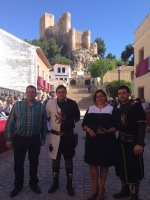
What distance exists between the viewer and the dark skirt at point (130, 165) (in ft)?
12.3

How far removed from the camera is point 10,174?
5.15 metres

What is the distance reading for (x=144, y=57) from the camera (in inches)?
622

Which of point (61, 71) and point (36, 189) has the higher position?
point (61, 71)

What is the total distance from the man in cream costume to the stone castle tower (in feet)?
286

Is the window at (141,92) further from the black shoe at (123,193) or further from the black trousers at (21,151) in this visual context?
the black trousers at (21,151)

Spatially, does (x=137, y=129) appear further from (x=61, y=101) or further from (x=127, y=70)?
(x=127, y=70)

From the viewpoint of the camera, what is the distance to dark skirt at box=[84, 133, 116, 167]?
3742 millimetres

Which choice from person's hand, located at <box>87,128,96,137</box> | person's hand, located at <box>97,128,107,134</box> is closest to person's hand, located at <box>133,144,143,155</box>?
person's hand, located at <box>97,128,107,134</box>

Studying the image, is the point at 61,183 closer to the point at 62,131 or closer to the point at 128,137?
the point at 62,131

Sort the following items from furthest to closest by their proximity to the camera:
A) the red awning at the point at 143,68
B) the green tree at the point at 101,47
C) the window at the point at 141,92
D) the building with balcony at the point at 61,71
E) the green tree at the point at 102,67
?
the green tree at the point at 101,47, the building with balcony at the point at 61,71, the green tree at the point at 102,67, the window at the point at 141,92, the red awning at the point at 143,68

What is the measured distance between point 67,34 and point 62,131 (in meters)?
91.2

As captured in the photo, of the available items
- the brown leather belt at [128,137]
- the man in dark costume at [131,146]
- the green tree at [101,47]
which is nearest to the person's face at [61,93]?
the man in dark costume at [131,146]

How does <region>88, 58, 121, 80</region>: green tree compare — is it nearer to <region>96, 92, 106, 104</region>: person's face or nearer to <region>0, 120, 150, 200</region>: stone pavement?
<region>0, 120, 150, 200</region>: stone pavement

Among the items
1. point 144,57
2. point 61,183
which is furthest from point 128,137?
point 144,57
